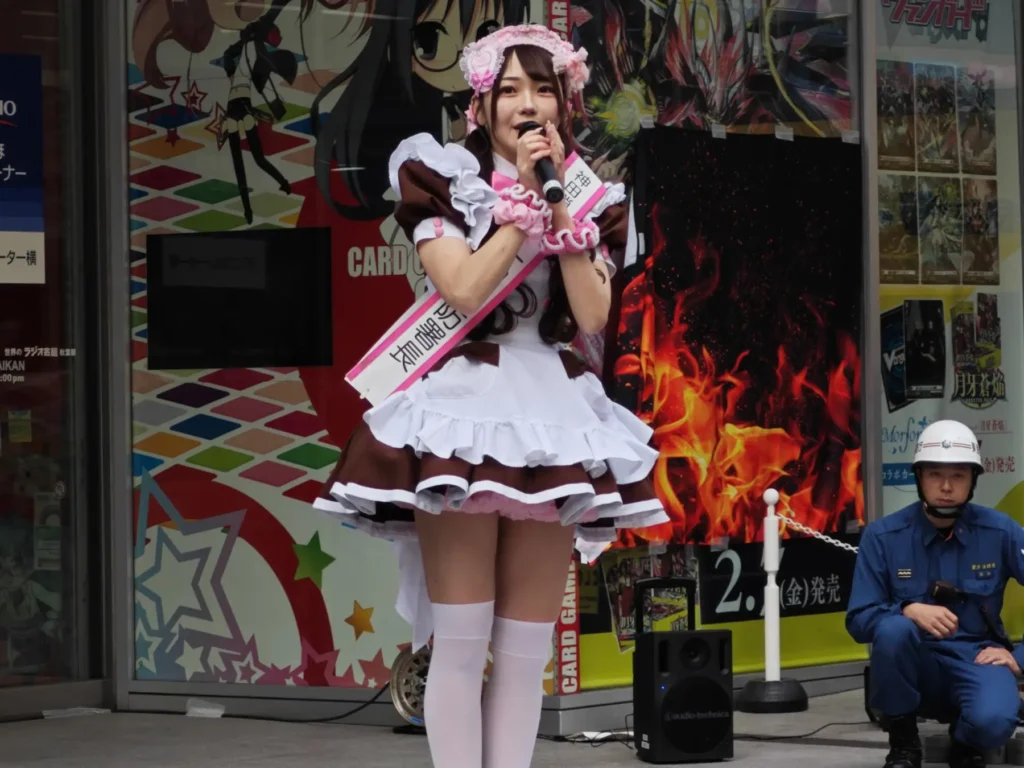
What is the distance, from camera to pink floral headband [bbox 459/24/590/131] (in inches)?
156

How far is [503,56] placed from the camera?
3973mm

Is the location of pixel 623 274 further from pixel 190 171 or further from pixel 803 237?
pixel 190 171

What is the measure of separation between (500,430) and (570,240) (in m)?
0.41

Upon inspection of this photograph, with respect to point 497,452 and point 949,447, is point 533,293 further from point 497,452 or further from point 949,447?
point 949,447

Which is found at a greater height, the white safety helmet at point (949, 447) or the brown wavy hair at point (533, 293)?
the brown wavy hair at point (533, 293)

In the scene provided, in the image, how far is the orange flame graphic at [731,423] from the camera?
6.73 metres

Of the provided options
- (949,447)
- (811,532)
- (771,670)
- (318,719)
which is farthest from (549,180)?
(811,532)

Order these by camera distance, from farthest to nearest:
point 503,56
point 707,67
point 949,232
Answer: point 949,232 < point 707,67 < point 503,56

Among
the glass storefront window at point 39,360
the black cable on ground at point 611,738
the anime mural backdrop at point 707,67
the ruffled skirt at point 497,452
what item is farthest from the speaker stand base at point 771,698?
the ruffled skirt at point 497,452

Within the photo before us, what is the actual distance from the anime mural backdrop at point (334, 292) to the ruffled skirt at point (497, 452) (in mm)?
2579

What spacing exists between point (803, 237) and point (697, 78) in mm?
832

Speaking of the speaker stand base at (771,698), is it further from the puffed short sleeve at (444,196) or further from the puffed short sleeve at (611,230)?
the puffed short sleeve at (444,196)

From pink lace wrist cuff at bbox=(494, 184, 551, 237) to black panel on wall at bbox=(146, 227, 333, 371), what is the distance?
297 cm

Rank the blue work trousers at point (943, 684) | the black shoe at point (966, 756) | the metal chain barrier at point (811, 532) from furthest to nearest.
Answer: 1. the metal chain barrier at point (811, 532)
2. the black shoe at point (966, 756)
3. the blue work trousers at point (943, 684)
